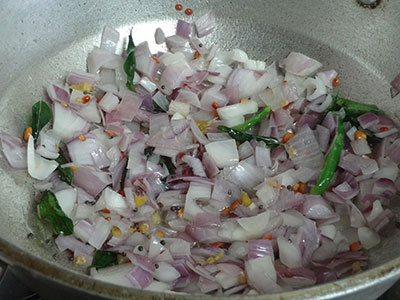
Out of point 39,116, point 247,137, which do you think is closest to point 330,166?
point 247,137

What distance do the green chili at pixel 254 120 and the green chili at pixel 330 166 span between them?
0.15 meters

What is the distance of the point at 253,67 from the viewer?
129 cm

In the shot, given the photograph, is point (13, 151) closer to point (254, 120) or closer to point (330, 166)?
point (254, 120)

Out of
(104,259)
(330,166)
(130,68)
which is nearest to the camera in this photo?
(104,259)

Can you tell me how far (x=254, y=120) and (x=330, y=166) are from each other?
19 cm

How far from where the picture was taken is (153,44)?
134 cm

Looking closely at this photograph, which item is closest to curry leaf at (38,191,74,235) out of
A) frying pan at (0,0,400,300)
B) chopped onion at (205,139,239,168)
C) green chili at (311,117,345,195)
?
frying pan at (0,0,400,300)

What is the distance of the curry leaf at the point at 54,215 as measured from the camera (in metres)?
1.01

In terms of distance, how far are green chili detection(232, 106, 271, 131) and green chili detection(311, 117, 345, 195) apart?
15 cm

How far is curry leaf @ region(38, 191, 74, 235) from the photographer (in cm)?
101

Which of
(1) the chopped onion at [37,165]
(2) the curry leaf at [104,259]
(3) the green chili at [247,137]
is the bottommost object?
(2) the curry leaf at [104,259]

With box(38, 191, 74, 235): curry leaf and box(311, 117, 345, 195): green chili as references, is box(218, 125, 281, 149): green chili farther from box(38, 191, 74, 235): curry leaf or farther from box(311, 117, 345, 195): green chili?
box(38, 191, 74, 235): curry leaf

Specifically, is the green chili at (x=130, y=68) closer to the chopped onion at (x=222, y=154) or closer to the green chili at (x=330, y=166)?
the chopped onion at (x=222, y=154)

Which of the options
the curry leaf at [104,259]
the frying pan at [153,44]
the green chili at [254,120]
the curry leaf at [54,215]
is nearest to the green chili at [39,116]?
the frying pan at [153,44]
